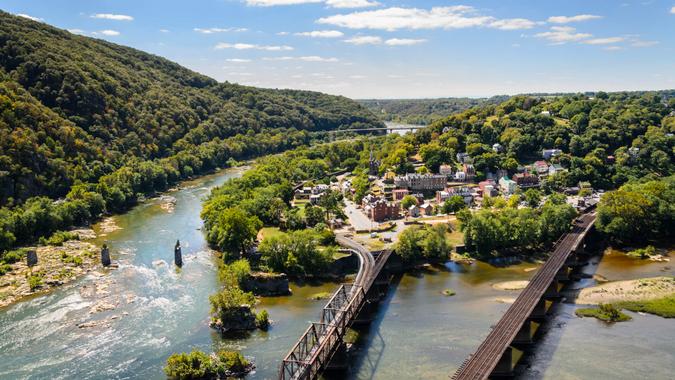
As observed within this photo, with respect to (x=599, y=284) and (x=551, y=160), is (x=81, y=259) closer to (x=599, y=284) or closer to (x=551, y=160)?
(x=599, y=284)

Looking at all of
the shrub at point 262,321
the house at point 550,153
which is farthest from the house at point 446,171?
the shrub at point 262,321

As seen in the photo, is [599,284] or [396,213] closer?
[599,284]

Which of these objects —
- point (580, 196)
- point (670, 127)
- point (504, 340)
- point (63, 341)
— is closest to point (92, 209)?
point (63, 341)

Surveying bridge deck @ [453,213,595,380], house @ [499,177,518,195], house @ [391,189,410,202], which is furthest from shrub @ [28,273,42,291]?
house @ [499,177,518,195]

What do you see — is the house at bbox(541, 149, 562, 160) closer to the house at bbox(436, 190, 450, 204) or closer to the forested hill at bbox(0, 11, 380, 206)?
the house at bbox(436, 190, 450, 204)

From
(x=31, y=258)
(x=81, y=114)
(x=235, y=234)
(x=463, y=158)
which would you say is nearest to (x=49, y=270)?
(x=31, y=258)

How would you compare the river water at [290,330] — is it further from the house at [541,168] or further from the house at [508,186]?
the house at [541,168]
